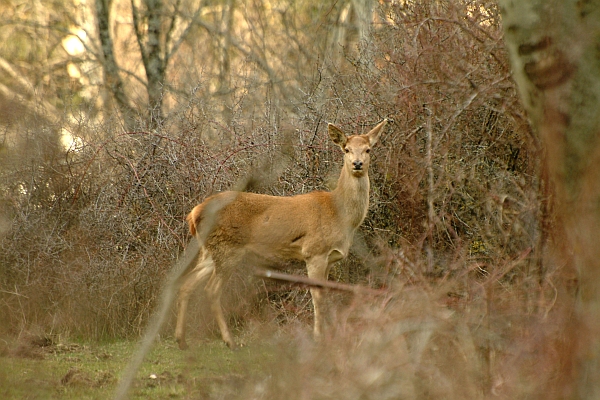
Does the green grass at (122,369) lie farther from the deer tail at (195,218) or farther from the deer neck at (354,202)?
the deer neck at (354,202)

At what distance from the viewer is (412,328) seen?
477 cm

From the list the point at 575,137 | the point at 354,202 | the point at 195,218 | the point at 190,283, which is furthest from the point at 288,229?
the point at 575,137

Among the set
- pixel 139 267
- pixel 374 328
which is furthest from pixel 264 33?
pixel 374 328

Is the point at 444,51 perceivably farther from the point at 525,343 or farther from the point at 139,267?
the point at 525,343

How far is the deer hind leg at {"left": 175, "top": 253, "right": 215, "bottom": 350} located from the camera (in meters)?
9.20

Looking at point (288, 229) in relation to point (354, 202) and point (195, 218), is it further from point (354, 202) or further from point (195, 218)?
point (195, 218)

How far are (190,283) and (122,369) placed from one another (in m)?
1.95

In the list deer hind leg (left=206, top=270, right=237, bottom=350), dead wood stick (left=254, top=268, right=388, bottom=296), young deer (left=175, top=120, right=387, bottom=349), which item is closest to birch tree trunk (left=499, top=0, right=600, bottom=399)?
dead wood stick (left=254, top=268, right=388, bottom=296)

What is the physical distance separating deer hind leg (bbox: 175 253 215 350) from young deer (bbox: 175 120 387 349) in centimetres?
1

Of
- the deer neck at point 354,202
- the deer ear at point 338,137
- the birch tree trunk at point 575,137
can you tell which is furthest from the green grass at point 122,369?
the deer ear at point 338,137

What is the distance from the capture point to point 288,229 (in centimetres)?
987

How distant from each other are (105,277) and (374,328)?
5.78 meters

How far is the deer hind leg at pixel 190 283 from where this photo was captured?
9203 millimetres

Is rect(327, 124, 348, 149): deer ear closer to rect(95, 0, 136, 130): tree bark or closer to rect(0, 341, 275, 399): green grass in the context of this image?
rect(0, 341, 275, 399): green grass
